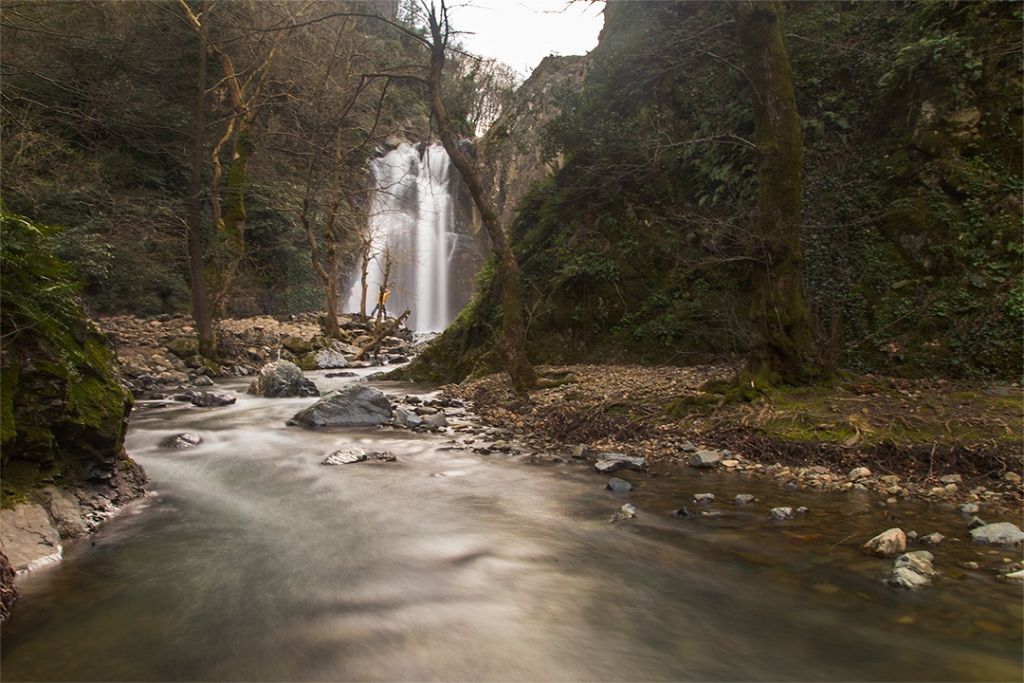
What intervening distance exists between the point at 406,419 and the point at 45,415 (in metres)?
→ 5.11

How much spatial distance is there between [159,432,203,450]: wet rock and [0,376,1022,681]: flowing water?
2291 millimetres

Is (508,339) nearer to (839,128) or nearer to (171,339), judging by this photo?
(839,128)

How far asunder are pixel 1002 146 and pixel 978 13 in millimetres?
2054

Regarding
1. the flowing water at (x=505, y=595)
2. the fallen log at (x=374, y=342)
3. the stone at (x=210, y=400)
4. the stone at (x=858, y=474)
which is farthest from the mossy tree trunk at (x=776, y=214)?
the fallen log at (x=374, y=342)

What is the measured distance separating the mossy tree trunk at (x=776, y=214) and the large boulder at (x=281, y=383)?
8975 mm

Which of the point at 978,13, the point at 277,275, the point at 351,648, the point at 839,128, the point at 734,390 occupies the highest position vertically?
the point at 978,13

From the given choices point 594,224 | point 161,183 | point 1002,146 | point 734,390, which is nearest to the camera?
point 734,390

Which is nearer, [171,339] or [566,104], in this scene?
[566,104]

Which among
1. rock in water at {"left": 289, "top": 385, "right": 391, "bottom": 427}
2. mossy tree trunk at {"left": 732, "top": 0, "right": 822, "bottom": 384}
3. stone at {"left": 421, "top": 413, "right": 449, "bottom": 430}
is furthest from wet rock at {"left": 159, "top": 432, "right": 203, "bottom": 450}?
mossy tree trunk at {"left": 732, "top": 0, "right": 822, "bottom": 384}

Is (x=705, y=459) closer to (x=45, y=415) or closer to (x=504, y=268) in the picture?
(x=504, y=268)

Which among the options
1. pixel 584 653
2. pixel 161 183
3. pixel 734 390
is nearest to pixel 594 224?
pixel 734 390

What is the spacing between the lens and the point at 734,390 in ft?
23.7

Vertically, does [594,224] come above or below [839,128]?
below

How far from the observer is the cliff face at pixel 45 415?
13.0 ft
